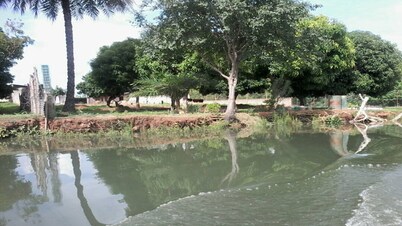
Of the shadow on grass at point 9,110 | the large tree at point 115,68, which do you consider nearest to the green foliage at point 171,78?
the large tree at point 115,68

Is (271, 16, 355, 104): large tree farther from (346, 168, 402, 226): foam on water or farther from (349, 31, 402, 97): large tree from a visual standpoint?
(346, 168, 402, 226): foam on water

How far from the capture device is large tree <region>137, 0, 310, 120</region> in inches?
627

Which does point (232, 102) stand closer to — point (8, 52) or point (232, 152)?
point (232, 152)

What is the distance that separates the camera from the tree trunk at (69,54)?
22188 millimetres

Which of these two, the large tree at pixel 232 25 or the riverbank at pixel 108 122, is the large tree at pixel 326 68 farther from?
the riverbank at pixel 108 122

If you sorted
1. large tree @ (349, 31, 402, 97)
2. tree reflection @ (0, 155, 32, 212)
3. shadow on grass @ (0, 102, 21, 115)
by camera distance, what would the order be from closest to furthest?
1. tree reflection @ (0, 155, 32, 212)
2. shadow on grass @ (0, 102, 21, 115)
3. large tree @ (349, 31, 402, 97)

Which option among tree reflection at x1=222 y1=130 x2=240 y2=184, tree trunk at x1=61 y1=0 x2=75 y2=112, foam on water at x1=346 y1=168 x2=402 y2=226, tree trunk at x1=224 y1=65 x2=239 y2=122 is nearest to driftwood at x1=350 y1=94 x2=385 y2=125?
tree trunk at x1=224 y1=65 x2=239 y2=122

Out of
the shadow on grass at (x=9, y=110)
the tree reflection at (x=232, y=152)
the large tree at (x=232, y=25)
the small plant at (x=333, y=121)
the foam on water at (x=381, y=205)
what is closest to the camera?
the foam on water at (x=381, y=205)

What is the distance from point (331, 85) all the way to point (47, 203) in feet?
89.1

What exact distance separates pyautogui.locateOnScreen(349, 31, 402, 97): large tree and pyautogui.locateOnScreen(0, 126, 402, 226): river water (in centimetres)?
2180

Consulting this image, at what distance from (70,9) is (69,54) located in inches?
120

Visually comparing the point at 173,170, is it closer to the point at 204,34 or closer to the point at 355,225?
the point at 355,225

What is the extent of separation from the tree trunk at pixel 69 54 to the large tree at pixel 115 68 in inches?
318

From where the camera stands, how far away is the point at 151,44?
18.3 m
